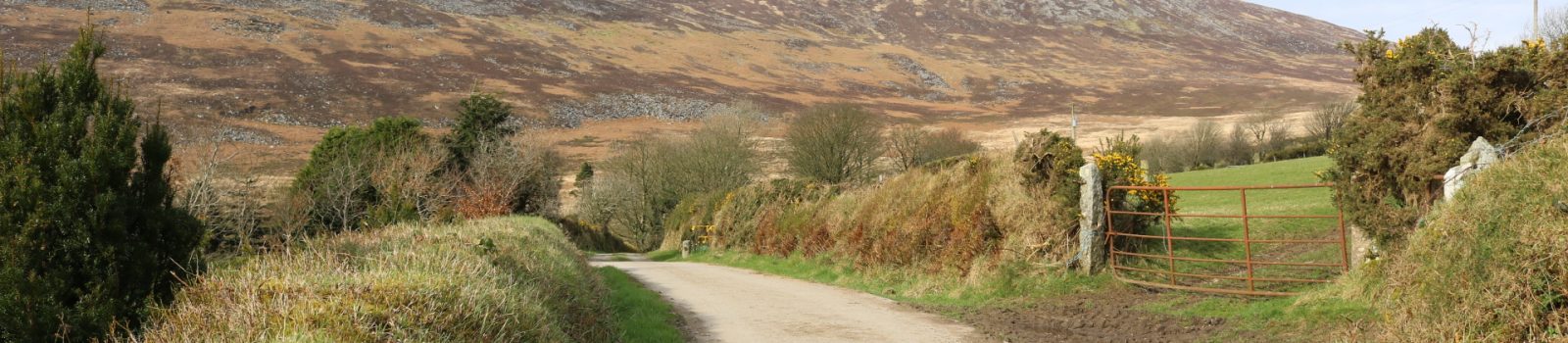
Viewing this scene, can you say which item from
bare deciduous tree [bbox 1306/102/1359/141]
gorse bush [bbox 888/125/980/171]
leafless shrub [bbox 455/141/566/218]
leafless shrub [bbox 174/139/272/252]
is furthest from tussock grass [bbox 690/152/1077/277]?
bare deciduous tree [bbox 1306/102/1359/141]

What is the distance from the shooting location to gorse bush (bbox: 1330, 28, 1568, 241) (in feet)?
27.5

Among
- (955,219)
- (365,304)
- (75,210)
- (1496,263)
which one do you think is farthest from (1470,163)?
(75,210)

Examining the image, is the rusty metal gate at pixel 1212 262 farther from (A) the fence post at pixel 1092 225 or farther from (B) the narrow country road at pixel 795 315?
(B) the narrow country road at pixel 795 315

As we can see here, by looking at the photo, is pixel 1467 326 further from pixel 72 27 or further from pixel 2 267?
pixel 72 27

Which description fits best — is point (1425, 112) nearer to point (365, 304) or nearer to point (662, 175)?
point (365, 304)

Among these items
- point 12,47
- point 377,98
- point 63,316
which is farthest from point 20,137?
point 12,47

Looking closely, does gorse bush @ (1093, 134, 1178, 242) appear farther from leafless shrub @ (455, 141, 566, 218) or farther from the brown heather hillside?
the brown heather hillside

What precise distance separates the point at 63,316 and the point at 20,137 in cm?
120

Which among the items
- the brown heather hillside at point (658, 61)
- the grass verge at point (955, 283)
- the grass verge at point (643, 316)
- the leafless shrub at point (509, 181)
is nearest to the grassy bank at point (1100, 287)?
the grass verge at point (955, 283)

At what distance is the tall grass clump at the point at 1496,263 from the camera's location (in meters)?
5.23

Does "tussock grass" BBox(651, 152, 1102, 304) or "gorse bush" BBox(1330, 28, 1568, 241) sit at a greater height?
"gorse bush" BBox(1330, 28, 1568, 241)

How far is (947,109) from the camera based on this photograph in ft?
369

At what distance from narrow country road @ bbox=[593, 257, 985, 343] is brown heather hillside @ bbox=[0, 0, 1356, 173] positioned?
3423 cm

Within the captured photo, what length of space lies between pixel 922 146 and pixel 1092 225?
28369 millimetres
